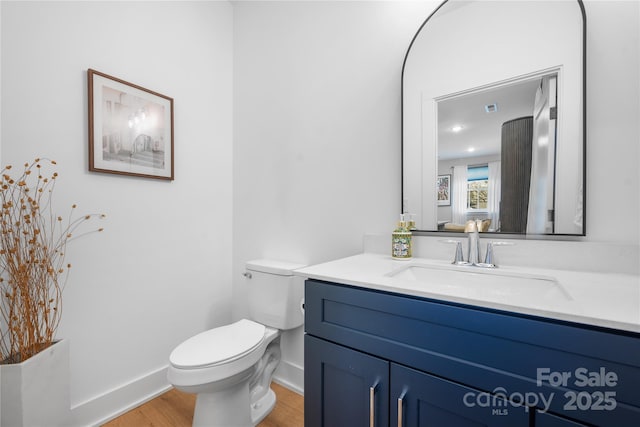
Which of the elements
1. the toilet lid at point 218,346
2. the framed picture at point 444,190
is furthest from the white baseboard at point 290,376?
the framed picture at point 444,190

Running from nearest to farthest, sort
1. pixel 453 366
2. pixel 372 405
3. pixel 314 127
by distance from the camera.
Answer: pixel 453 366
pixel 372 405
pixel 314 127

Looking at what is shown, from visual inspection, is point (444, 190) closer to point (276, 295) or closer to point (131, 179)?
point (276, 295)

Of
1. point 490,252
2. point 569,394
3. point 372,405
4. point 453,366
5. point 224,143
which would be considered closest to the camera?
point 569,394

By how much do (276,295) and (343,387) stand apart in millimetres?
757

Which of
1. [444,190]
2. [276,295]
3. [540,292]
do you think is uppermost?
[444,190]

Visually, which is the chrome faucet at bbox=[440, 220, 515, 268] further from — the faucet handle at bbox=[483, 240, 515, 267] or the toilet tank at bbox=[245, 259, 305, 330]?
the toilet tank at bbox=[245, 259, 305, 330]

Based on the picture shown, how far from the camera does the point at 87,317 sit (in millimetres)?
1440

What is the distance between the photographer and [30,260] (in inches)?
46.3

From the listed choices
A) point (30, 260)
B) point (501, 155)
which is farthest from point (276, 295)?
point (501, 155)

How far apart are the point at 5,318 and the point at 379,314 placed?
61.0 inches

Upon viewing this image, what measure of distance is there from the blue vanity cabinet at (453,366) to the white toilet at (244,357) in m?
0.42

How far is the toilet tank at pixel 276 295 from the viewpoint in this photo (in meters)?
1.60

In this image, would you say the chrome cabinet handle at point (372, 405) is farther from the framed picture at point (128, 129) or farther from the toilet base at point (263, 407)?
the framed picture at point (128, 129)

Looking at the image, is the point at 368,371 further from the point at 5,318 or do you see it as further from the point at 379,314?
the point at 5,318
